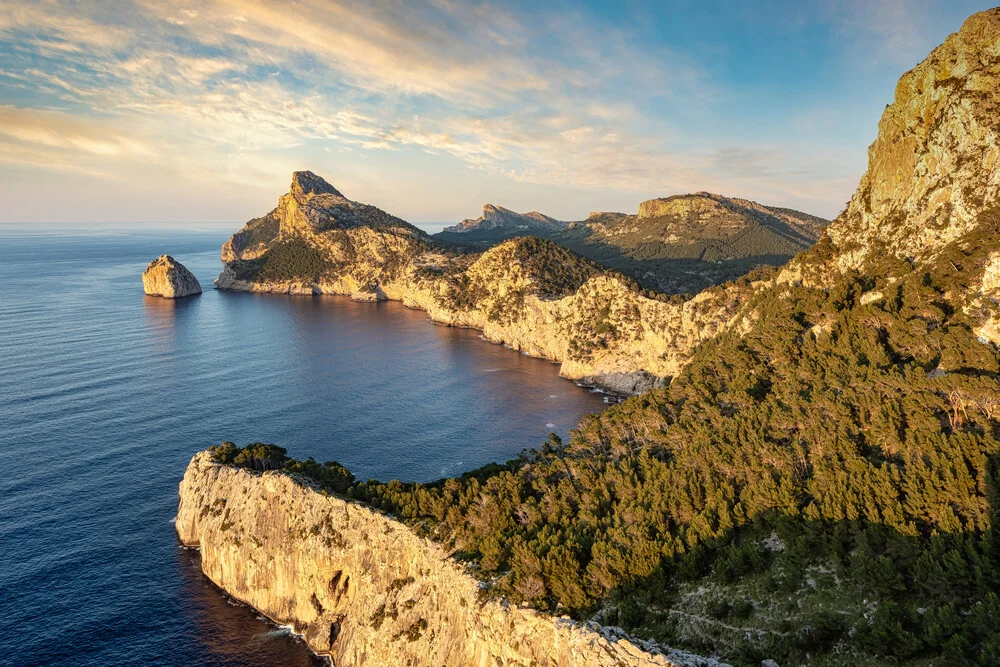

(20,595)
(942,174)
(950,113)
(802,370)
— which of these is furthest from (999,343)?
(20,595)

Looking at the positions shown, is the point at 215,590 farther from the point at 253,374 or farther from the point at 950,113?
the point at 950,113

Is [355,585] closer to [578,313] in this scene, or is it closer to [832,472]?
[832,472]

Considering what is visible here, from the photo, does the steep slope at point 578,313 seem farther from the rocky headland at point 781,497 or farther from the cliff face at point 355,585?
the cliff face at point 355,585

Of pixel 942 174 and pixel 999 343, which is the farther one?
pixel 942 174

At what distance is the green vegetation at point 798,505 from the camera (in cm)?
2512

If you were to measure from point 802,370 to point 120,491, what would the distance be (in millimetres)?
75471

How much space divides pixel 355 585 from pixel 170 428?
163 feet

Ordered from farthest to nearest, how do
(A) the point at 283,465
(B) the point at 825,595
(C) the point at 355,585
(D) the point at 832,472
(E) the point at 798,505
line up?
1. (A) the point at 283,465
2. (C) the point at 355,585
3. (D) the point at 832,472
4. (E) the point at 798,505
5. (B) the point at 825,595

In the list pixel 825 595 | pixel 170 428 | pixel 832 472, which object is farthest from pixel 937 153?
pixel 170 428

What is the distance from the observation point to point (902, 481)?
99.2 feet

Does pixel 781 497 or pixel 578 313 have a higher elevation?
pixel 578 313

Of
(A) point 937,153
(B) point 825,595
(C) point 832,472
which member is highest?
(A) point 937,153

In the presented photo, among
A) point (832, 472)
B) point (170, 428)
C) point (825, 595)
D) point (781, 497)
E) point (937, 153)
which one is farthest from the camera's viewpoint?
point (170, 428)

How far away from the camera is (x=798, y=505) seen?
32938 mm
